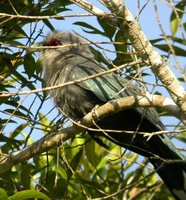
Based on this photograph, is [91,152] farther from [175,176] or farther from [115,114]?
[175,176]

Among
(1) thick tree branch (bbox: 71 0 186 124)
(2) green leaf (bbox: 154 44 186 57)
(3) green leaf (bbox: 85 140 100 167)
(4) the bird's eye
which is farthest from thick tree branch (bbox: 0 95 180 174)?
(4) the bird's eye

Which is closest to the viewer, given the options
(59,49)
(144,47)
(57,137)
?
(144,47)

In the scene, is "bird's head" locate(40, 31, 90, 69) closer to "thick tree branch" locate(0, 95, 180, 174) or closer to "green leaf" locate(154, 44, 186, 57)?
"green leaf" locate(154, 44, 186, 57)

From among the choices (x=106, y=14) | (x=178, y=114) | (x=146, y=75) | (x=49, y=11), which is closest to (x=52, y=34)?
(x=49, y=11)

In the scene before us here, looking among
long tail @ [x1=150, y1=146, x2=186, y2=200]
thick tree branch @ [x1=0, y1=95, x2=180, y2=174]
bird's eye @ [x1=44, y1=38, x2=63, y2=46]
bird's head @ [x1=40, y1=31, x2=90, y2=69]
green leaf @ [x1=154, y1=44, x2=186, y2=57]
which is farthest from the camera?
bird's eye @ [x1=44, y1=38, x2=63, y2=46]

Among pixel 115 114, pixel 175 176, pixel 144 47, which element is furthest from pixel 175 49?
pixel 144 47

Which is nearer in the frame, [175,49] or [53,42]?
[175,49]

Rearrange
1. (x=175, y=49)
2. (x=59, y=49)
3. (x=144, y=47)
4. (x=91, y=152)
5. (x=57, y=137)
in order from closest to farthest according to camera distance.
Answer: (x=144, y=47), (x=57, y=137), (x=175, y=49), (x=91, y=152), (x=59, y=49)

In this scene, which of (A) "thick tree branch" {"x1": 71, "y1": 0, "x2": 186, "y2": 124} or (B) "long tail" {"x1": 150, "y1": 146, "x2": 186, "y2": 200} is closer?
(A) "thick tree branch" {"x1": 71, "y1": 0, "x2": 186, "y2": 124}

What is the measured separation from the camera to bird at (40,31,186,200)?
14.4 ft

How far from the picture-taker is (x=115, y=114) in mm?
4598

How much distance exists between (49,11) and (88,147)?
4.12 ft

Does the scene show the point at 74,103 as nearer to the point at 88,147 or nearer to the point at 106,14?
the point at 88,147

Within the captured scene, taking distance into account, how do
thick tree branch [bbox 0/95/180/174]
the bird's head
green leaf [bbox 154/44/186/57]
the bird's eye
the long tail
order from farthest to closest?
the bird's eye → the bird's head → green leaf [bbox 154/44/186/57] → the long tail → thick tree branch [bbox 0/95/180/174]
